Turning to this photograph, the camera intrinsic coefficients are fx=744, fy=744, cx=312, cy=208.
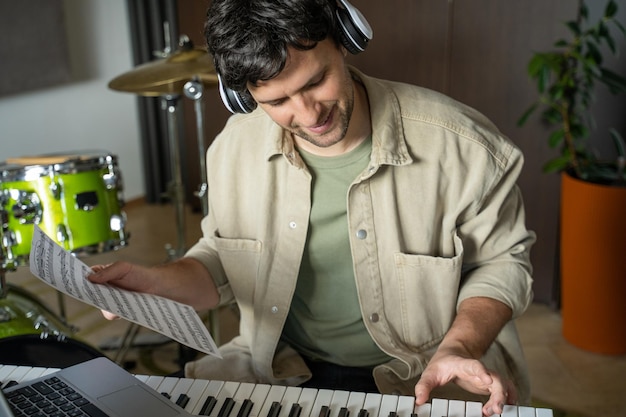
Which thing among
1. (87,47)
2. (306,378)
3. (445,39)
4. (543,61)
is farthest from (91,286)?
(87,47)

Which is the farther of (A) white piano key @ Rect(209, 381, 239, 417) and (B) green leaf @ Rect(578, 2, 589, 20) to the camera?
(B) green leaf @ Rect(578, 2, 589, 20)

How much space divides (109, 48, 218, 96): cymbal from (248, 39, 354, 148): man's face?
35.6 inches

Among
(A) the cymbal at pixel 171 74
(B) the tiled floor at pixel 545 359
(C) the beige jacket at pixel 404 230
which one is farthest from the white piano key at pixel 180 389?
(A) the cymbal at pixel 171 74

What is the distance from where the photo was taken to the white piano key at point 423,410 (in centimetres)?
98

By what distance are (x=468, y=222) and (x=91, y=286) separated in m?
0.67

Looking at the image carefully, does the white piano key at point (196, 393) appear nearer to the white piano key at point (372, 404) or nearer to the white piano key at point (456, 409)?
the white piano key at point (372, 404)

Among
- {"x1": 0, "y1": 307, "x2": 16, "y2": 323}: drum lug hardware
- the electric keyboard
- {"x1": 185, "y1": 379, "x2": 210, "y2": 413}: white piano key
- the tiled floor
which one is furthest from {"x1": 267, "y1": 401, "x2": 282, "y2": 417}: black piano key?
the tiled floor

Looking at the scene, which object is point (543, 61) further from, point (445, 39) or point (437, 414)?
point (437, 414)

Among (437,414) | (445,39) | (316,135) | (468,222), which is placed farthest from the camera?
(445,39)

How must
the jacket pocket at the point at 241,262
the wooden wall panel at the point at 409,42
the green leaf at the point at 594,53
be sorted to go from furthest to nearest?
the wooden wall panel at the point at 409,42, the green leaf at the point at 594,53, the jacket pocket at the point at 241,262

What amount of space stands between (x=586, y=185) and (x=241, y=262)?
145cm

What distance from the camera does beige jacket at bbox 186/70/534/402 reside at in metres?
1.32

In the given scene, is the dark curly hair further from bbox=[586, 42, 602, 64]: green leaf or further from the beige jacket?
bbox=[586, 42, 602, 64]: green leaf

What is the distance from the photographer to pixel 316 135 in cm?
124
